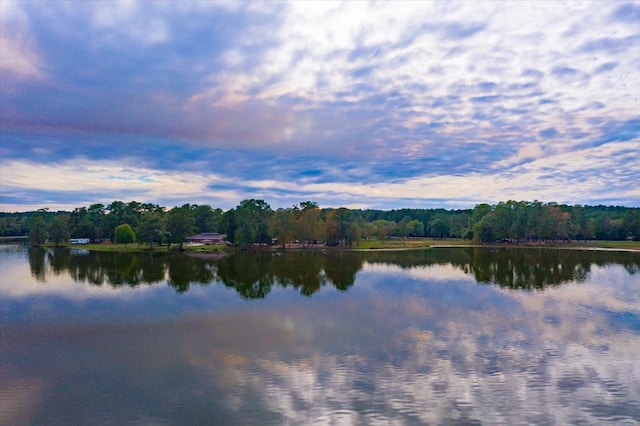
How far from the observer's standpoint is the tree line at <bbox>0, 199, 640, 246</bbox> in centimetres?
7331

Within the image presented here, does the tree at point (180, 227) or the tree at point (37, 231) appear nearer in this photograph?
the tree at point (180, 227)

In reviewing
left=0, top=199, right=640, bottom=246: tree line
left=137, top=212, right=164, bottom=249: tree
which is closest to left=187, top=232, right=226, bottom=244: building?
left=0, top=199, right=640, bottom=246: tree line

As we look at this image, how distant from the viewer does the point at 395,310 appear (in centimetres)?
2245

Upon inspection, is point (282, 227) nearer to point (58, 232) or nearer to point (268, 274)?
point (268, 274)

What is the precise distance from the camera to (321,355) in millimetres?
14711

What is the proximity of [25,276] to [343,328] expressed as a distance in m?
33.3

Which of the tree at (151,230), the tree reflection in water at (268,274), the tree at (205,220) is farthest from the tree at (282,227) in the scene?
the tree at (205,220)

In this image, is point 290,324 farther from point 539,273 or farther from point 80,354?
point 539,273

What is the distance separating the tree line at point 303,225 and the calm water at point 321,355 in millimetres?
43408

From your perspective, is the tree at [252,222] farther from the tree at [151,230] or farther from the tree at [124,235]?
the tree at [124,235]

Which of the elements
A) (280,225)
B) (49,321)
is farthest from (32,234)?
(49,321)

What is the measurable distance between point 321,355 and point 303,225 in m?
60.9

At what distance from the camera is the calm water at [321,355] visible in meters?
10.7

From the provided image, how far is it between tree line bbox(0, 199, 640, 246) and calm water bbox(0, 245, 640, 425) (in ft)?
142
